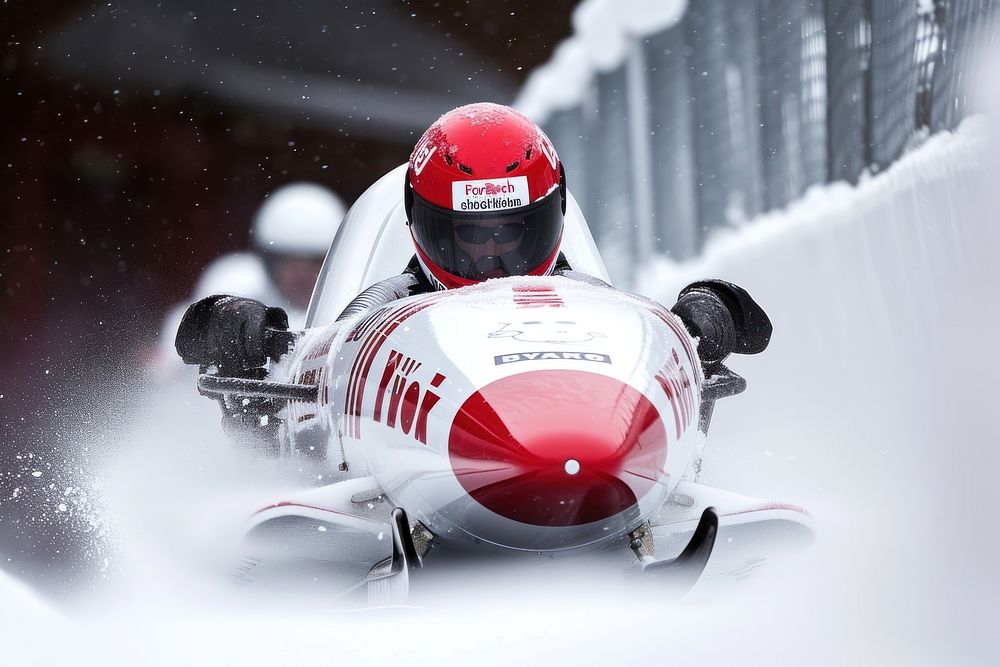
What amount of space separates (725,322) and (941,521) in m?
Result: 0.93

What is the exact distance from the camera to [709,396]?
300 cm

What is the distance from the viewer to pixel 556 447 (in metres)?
2.03

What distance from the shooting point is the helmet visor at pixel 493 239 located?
3498 mm

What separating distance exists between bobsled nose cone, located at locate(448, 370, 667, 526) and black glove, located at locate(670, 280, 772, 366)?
1.04m

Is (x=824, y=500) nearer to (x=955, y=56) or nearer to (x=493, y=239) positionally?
(x=493, y=239)

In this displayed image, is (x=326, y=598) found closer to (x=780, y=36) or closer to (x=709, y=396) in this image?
(x=709, y=396)

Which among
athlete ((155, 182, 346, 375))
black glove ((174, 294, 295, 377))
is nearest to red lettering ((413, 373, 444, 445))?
black glove ((174, 294, 295, 377))

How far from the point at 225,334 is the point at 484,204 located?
3.18 ft

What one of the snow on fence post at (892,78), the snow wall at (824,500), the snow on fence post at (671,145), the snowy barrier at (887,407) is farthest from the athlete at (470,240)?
the snow on fence post at (671,145)

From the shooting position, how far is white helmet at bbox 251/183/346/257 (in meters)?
7.88

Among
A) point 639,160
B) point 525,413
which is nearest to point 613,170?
point 639,160

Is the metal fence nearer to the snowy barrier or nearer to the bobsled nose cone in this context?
the snowy barrier

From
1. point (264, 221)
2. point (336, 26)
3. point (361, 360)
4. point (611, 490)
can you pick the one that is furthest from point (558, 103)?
point (611, 490)

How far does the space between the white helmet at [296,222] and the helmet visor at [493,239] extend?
14.6 ft
